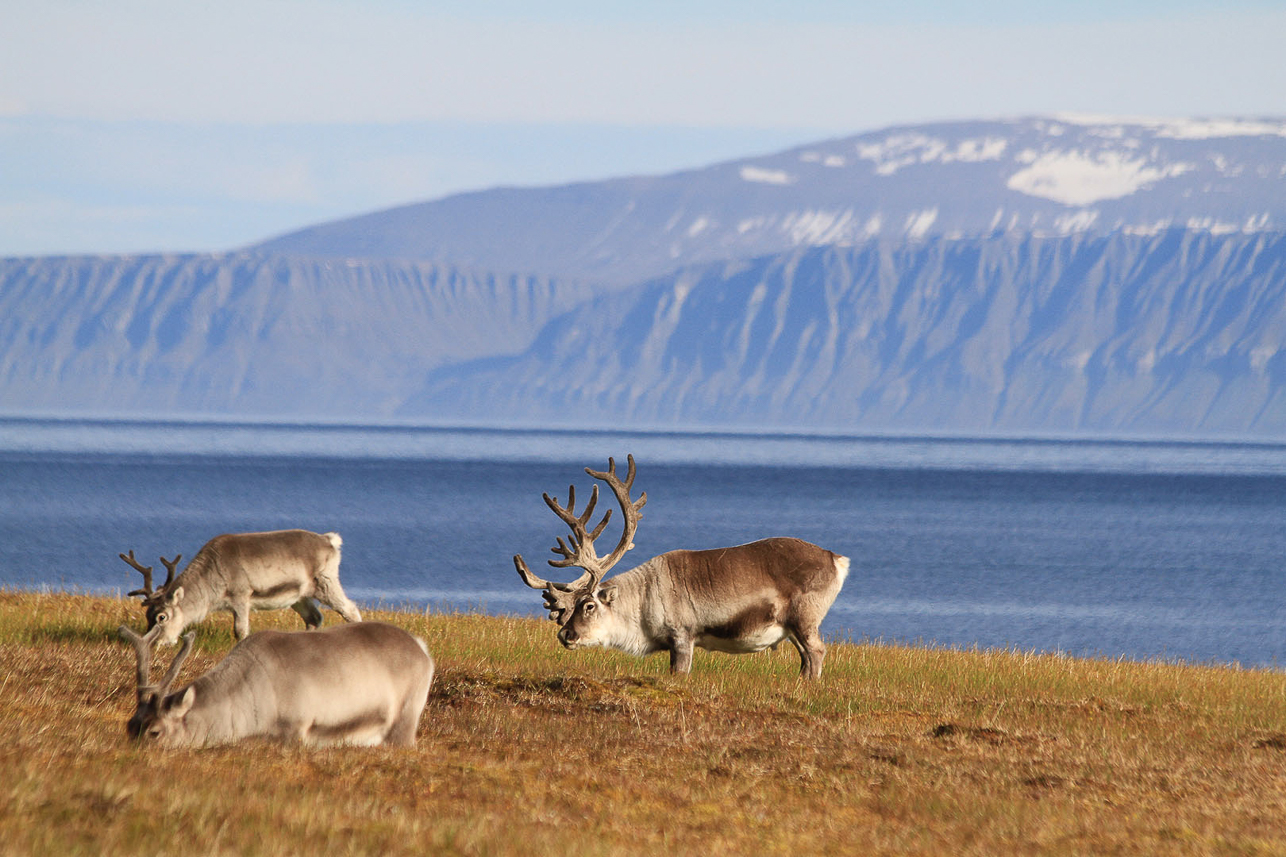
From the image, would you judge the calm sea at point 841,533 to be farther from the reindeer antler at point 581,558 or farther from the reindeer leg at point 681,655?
the reindeer antler at point 581,558

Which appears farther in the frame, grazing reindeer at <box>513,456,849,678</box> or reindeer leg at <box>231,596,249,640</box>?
reindeer leg at <box>231,596,249,640</box>

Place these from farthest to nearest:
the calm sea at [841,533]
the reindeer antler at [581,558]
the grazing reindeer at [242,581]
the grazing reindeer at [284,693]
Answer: the calm sea at [841,533]
the grazing reindeer at [242,581]
the reindeer antler at [581,558]
the grazing reindeer at [284,693]

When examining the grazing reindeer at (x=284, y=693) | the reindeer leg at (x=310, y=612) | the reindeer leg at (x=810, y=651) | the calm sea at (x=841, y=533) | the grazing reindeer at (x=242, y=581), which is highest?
the grazing reindeer at (x=284, y=693)

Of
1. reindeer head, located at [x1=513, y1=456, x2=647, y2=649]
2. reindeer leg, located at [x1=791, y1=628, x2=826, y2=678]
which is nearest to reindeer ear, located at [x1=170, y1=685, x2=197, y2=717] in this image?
reindeer head, located at [x1=513, y1=456, x2=647, y2=649]

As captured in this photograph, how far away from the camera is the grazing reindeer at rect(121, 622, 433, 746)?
11438mm

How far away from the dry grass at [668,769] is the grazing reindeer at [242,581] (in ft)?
1.92

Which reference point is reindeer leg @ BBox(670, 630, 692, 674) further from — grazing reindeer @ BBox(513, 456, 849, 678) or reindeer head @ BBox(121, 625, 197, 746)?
reindeer head @ BBox(121, 625, 197, 746)

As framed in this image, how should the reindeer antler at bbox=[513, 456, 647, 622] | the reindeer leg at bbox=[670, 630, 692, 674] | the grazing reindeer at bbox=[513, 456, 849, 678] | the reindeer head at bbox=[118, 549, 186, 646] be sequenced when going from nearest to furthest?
1. the reindeer antler at bbox=[513, 456, 647, 622]
2. the grazing reindeer at bbox=[513, 456, 849, 678]
3. the reindeer leg at bbox=[670, 630, 692, 674]
4. the reindeer head at bbox=[118, 549, 186, 646]

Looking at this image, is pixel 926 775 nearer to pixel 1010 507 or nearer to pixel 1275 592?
pixel 1275 592

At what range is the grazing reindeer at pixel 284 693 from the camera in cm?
1144

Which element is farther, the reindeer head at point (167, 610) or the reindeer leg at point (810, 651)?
the reindeer head at point (167, 610)

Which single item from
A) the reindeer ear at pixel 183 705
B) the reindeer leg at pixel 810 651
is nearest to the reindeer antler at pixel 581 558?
the reindeer leg at pixel 810 651

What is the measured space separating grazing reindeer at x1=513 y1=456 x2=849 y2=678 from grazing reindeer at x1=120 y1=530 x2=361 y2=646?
3.02 m

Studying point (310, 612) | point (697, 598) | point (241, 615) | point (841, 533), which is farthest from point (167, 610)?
point (841, 533)
